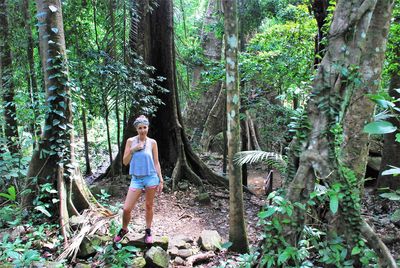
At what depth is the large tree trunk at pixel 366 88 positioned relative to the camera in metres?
4.44

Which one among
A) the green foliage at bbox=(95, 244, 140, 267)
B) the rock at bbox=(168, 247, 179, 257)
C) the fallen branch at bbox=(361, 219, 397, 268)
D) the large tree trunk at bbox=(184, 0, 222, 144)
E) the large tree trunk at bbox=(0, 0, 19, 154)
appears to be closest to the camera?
the fallen branch at bbox=(361, 219, 397, 268)

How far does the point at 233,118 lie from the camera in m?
4.60

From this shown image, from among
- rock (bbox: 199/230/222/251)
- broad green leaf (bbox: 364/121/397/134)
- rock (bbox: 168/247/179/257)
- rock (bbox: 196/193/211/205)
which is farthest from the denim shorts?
broad green leaf (bbox: 364/121/397/134)

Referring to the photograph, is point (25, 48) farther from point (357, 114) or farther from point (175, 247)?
point (357, 114)

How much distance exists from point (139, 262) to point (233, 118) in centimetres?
217

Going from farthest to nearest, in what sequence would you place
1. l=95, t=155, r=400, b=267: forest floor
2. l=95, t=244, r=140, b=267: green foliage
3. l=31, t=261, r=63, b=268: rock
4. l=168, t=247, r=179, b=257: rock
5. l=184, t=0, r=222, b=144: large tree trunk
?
l=184, t=0, r=222, b=144: large tree trunk
l=95, t=155, r=400, b=267: forest floor
l=168, t=247, r=179, b=257: rock
l=95, t=244, r=140, b=267: green foliage
l=31, t=261, r=63, b=268: rock

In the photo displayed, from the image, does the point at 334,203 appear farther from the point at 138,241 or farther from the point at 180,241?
the point at 180,241

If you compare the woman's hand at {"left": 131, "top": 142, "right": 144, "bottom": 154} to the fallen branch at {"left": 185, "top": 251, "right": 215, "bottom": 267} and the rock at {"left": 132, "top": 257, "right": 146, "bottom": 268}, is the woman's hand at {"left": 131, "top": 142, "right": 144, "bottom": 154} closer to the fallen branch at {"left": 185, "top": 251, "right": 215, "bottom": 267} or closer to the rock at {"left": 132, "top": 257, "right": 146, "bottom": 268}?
the rock at {"left": 132, "top": 257, "right": 146, "bottom": 268}

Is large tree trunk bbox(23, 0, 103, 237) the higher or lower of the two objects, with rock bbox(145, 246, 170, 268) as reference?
higher

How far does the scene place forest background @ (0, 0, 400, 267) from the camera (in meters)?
2.87

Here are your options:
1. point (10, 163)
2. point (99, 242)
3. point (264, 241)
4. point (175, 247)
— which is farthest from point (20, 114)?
point (264, 241)

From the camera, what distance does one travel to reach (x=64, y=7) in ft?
21.8

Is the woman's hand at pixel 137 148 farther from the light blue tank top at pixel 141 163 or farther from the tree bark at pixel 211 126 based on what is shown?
the tree bark at pixel 211 126

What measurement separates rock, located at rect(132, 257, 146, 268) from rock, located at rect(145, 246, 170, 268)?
88 millimetres
